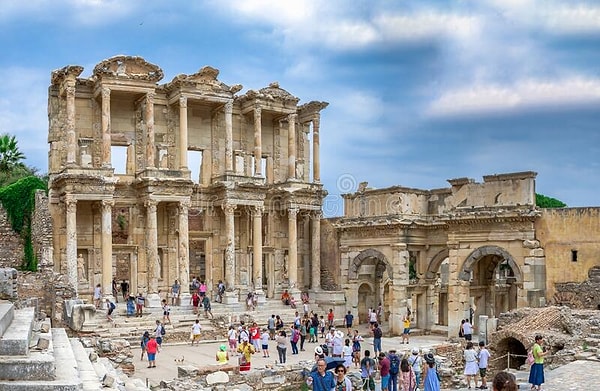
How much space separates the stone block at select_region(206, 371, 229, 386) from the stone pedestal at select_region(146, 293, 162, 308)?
38.1 ft

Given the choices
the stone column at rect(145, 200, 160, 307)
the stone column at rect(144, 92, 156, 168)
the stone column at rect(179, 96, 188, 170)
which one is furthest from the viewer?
the stone column at rect(179, 96, 188, 170)

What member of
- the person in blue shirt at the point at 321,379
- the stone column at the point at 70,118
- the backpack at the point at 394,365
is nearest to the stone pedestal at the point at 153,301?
the stone column at the point at 70,118

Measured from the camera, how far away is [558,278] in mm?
26375

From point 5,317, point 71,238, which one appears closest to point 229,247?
point 71,238

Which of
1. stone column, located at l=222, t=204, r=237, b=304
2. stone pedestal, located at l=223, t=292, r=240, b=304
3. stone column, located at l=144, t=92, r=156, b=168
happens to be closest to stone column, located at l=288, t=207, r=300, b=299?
stone column, located at l=222, t=204, r=237, b=304

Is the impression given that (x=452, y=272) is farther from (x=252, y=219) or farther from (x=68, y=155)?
(x=68, y=155)

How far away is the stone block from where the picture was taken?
19016 millimetres

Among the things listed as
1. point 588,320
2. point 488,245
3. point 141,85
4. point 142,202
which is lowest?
point 588,320

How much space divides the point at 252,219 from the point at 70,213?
8.76 metres

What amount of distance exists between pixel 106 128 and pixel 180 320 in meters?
8.63

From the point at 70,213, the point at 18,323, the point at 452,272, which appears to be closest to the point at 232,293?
the point at 70,213

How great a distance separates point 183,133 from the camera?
32562 millimetres

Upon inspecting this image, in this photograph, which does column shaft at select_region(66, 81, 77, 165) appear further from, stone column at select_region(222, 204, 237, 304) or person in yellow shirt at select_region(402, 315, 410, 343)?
person in yellow shirt at select_region(402, 315, 410, 343)

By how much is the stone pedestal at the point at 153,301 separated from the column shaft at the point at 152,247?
2.18 ft
